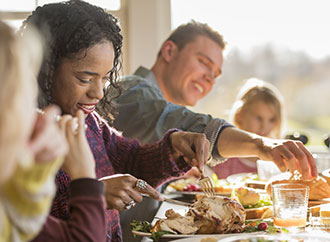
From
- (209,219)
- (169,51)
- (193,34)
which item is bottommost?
(209,219)

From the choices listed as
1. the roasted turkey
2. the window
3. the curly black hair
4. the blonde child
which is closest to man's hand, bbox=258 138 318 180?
the roasted turkey

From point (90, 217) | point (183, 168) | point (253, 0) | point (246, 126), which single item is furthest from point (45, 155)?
point (253, 0)

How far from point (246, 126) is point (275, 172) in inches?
60.7

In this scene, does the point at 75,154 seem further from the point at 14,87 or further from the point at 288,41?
the point at 288,41

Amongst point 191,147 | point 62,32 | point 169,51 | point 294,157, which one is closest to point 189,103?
point 169,51

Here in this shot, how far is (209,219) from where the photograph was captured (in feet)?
4.33

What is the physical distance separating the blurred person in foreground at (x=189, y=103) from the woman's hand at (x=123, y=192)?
1.89ft

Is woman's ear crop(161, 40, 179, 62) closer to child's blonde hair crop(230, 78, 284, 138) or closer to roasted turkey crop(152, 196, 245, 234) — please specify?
child's blonde hair crop(230, 78, 284, 138)

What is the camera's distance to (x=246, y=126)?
12.1ft

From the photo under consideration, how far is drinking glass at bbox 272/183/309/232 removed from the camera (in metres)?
1.34

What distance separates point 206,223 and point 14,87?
2.70 feet

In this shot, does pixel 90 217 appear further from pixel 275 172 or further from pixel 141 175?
pixel 275 172

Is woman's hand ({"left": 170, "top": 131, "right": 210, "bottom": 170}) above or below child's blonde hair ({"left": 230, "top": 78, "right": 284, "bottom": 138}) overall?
above

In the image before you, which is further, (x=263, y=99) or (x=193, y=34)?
(x=263, y=99)
